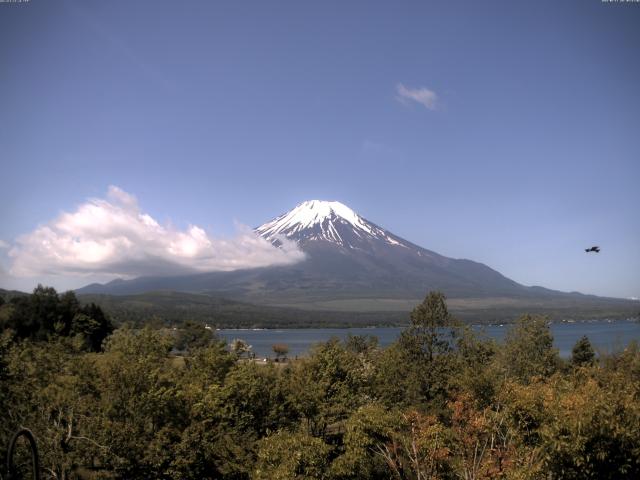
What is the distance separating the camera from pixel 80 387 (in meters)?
19.5

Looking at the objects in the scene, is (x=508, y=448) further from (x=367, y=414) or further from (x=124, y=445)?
(x=124, y=445)

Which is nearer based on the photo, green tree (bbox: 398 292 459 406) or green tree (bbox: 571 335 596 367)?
green tree (bbox: 398 292 459 406)

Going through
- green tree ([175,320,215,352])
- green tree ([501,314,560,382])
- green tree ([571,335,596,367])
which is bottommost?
green tree ([175,320,215,352])

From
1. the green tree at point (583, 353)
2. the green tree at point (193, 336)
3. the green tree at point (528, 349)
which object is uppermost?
the green tree at point (528, 349)

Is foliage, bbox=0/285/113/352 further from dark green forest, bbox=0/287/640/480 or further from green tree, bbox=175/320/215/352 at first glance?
dark green forest, bbox=0/287/640/480

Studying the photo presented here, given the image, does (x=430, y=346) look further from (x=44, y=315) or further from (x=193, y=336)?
(x=193, y=336)

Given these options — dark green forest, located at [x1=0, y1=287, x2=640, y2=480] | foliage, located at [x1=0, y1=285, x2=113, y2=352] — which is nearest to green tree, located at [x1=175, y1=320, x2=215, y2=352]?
foliage, located at [x1=0, y1=285, x2=113, y2=352]

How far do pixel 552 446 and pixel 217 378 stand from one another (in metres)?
15.6

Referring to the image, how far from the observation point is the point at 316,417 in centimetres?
2259

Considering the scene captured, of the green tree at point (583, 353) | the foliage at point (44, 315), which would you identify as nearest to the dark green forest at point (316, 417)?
the green tree at point (583, 353)

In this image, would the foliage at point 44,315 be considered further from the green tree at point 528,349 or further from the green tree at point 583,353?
the green tree at point 583,353

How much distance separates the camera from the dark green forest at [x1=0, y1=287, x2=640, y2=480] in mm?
13211

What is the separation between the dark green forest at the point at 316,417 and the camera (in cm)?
1321

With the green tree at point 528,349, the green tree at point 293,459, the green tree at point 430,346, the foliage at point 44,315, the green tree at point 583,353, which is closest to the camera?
the green tree at point 293,459
